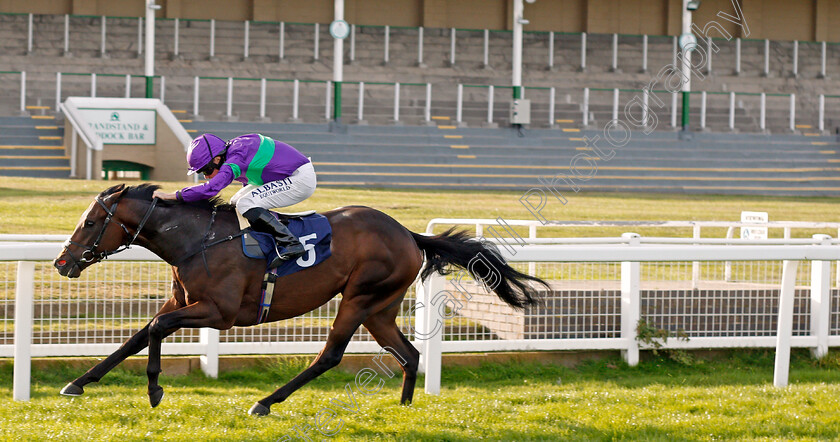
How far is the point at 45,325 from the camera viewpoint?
19.2 feet

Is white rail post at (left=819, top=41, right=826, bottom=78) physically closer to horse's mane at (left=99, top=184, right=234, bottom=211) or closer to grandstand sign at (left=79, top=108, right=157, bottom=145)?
grandstand sign at (left=79, top=108, right=157, bottom=145)

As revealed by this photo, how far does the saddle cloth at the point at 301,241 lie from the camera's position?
15.4 feet

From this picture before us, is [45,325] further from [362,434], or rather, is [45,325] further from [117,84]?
[117,84]

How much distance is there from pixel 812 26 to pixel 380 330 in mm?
26672

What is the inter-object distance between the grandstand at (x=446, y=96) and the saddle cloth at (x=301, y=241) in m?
12.8

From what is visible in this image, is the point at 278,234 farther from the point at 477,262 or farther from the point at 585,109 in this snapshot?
the point at 585,109

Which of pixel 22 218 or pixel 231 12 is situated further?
pixel 231 12

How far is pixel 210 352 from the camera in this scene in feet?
18.9

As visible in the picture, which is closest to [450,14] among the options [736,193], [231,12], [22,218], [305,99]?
[231,12]

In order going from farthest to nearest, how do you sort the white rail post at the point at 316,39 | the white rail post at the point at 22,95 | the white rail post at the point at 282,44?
the white rail post at the point at 316,39 < the white rail post at the point at 282,44 < the white rail post at the point at 22,95

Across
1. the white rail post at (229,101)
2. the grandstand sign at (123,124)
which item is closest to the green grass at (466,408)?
the grandstand sign at (123,124)

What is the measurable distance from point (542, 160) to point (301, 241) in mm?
15352

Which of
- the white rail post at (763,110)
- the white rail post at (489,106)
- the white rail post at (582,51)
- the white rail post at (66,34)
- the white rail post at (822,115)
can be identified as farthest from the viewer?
the white rail post at (582,51)

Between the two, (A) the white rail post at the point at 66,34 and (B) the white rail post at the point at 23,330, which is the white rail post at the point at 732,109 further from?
(B) the white rail post at the point at 23,330
